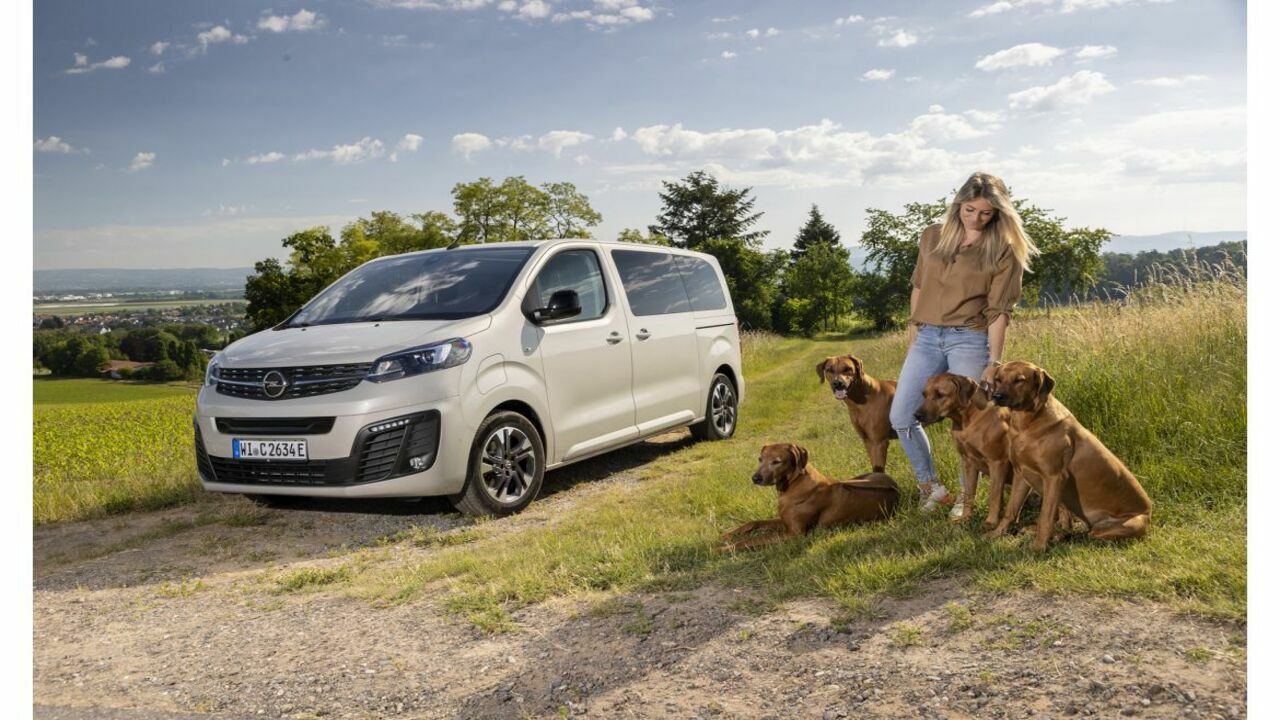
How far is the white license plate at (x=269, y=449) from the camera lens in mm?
5961

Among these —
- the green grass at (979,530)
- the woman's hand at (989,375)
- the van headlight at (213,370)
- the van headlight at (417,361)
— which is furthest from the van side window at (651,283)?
the woman's hand at (989,375)

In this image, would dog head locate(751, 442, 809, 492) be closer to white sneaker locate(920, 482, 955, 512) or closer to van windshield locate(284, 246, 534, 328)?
white sneaker locate(920, 482, 955, 512)

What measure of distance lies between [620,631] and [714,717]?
938 millimetres

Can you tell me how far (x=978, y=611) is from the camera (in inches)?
151

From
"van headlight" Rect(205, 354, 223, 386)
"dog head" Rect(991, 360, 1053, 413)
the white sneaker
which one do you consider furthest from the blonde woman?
"van headlight" Rect(205, 354, 223, 386)

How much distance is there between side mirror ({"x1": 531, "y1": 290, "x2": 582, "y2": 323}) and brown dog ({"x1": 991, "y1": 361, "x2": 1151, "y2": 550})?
343 centimetres

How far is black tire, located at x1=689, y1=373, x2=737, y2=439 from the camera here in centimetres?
947

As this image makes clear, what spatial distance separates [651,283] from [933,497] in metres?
3.93

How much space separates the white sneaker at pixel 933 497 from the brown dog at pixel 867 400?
12.6 inches

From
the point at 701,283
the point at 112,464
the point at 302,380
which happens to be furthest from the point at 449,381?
the point at 112,464

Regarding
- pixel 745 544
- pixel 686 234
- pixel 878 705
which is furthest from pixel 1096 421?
pixel 686 234

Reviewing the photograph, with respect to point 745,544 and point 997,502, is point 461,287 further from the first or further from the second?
point 997,502

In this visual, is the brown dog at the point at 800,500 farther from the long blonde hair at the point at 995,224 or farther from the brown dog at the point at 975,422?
the long blonde hair at the point at 995,224

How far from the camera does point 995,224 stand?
190 inches
